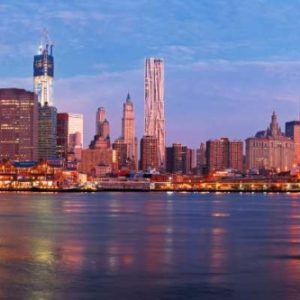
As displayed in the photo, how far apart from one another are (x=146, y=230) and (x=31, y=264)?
67.9 feet

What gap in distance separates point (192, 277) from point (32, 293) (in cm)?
633

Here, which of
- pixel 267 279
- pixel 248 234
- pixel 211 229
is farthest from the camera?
pixel 211 229

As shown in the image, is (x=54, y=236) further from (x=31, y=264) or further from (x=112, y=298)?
(x=112, y=298)

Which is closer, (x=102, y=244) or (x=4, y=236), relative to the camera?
(x=102, y=244)

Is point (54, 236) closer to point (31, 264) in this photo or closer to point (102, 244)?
point (102, 244)

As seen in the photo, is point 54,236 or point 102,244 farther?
point 54,236

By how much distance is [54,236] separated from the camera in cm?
4450

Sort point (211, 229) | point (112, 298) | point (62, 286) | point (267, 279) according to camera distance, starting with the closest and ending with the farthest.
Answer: point (112, 298)
point (62, 286)
point (267, 279)
point (211, 229)

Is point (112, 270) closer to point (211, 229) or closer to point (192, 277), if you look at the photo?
point (192, 277)

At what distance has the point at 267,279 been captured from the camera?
26.3m

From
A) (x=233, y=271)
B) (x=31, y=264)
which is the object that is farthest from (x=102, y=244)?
(x=233, y=271)

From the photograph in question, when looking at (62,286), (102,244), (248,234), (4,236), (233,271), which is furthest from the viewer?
(248,234)

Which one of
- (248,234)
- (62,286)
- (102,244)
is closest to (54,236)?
(102,244)

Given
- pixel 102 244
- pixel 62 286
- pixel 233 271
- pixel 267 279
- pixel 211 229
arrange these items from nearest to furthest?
pixel 62 286 < pixel 267 279 < pixel 233 271 < pixel 102 244 < pixel 211 229
